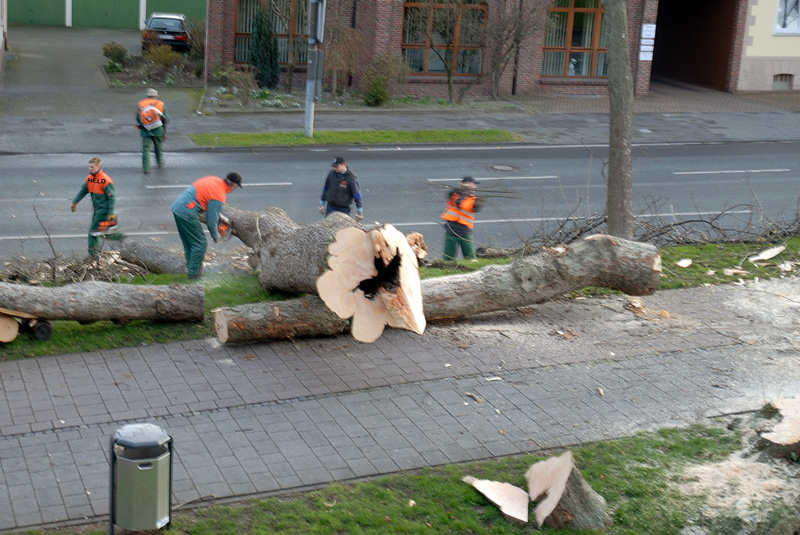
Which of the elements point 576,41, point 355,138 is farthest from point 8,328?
point 576,41

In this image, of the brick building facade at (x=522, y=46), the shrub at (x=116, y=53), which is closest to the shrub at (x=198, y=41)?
the shrub at (x=116, y=53)

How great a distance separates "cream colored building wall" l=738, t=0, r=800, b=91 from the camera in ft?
102

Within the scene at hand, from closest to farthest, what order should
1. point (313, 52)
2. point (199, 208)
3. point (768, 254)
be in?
point (199, 208) < point (768, 254) < point (313, 52)

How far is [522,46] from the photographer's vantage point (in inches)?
1138

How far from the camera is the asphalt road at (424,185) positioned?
1398 centimetres

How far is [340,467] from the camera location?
645 centimetres

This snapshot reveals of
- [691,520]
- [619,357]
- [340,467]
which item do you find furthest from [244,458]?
[619,357]

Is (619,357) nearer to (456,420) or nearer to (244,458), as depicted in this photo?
(456,420)

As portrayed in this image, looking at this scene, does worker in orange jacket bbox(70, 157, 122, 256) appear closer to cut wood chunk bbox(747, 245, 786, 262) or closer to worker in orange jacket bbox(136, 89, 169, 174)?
worker in orange jacket bbox(136, 89, 169, 174)

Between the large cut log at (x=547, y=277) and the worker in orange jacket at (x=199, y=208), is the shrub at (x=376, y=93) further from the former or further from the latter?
the large cut log at (x=547, y=277)

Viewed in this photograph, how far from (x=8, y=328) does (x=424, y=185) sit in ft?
34.5

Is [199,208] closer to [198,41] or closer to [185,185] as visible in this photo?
[185,185]

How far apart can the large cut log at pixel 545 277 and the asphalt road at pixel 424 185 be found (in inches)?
103

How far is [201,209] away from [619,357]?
16.3 feet
